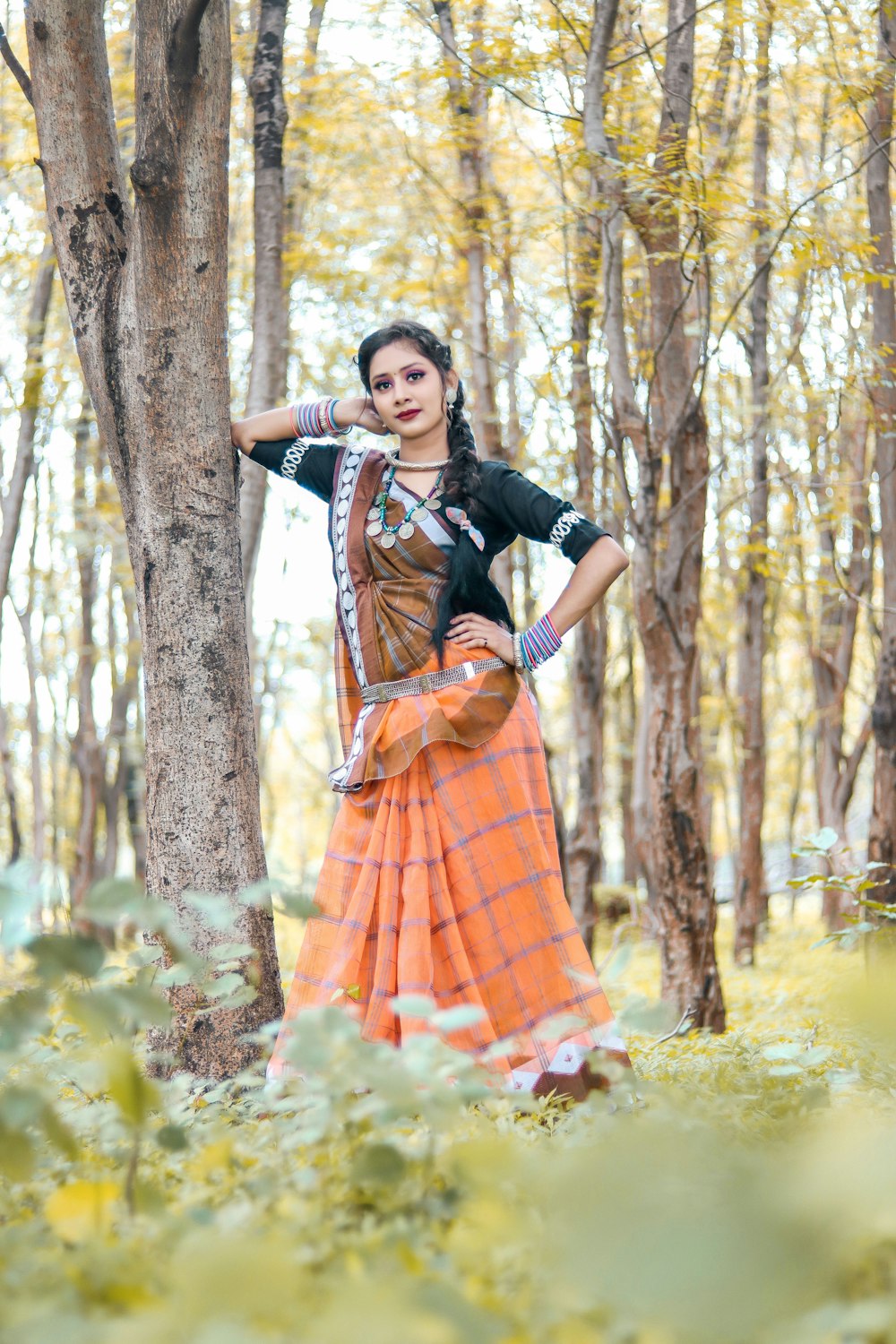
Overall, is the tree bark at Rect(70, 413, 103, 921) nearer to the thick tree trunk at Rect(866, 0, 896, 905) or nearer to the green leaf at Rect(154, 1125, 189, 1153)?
the thick tree trunk at Rect(866, 0, 896, 905)

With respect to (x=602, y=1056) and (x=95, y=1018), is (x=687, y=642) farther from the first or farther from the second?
(x=95, y=1018)

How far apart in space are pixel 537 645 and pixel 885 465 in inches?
140

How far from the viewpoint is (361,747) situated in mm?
3020

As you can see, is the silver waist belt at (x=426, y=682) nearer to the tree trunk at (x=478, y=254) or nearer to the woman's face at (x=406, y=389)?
the woman's face at (x=406, y=389)

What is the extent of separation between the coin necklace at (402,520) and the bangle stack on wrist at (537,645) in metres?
0.44

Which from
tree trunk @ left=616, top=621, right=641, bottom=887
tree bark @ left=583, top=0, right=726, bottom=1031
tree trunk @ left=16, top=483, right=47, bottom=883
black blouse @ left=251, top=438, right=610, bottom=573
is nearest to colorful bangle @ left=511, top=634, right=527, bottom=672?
black blouse @ left=251, top=438, right=610, bottom=573

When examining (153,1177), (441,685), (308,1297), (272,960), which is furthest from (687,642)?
(308,1297)

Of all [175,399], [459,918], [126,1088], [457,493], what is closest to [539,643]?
[457,493]

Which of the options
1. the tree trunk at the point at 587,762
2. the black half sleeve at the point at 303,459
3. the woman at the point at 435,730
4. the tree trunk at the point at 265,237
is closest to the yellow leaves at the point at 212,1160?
the woman at the point at 435,730

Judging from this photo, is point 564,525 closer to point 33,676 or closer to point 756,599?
point 756,599

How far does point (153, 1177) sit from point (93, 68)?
2.82m

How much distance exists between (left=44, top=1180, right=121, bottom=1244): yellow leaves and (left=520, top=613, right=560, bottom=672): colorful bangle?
6.39 feet

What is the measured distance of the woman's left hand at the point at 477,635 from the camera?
3.06 meters

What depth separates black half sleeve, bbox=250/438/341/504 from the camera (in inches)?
128
